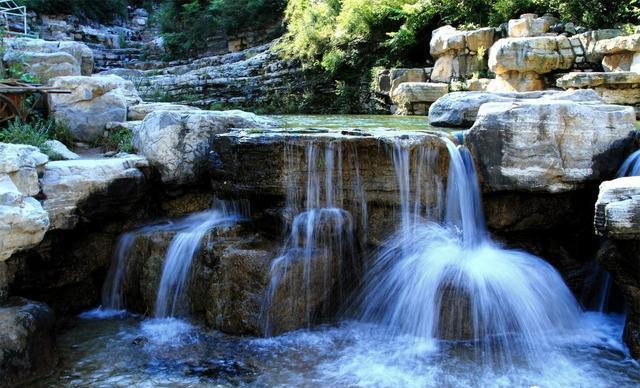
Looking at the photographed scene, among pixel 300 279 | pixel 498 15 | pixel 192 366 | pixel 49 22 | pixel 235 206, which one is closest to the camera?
pixel 192 366

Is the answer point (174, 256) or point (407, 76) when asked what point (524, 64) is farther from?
point (174, 256)

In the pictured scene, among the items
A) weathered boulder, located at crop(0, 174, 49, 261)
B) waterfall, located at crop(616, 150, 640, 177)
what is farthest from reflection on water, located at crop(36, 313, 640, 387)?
waterfall, located at crop(616, 150, 640, 177)

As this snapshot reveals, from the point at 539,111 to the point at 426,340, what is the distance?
8.88 feet

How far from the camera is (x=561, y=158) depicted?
6.14 m

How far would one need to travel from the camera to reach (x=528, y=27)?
1277 cm

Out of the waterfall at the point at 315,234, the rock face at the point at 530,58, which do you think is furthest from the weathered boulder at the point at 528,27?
the waterfall at the point at 315,234

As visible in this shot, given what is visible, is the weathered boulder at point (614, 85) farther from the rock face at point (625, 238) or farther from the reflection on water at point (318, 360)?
the rock face at point (625, 238)

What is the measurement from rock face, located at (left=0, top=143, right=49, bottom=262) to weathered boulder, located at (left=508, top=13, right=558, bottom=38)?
1071cm

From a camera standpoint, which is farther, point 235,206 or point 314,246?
point 235,206

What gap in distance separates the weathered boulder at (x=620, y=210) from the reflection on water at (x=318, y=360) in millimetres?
1188

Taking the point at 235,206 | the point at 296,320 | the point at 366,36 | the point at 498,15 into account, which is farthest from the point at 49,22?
the point at 296,320

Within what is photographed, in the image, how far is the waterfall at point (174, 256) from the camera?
6191 mm

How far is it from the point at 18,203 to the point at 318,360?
2.94 m

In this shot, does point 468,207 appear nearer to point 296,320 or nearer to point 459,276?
point 459,276
